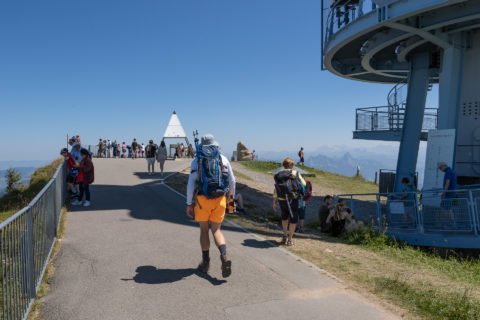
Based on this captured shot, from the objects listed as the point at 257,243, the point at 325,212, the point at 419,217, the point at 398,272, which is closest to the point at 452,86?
the point at 419,217

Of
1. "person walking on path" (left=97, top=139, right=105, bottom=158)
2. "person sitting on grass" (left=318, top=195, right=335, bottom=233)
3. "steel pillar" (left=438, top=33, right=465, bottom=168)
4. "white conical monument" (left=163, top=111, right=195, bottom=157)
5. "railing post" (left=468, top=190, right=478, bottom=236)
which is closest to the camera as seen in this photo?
"railing post" (left=468, top=190, right=478, bottom=236)

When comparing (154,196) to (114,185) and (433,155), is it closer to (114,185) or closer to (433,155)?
(114,185)

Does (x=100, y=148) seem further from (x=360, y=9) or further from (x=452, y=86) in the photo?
(x=452, y=86)

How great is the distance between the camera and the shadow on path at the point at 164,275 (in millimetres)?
4805

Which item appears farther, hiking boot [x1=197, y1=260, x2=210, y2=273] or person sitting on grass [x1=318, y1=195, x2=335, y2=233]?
person sitting on grass [x1=318, y1=195, x2=335, y2=233]

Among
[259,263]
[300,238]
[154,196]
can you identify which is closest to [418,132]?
[300,238]

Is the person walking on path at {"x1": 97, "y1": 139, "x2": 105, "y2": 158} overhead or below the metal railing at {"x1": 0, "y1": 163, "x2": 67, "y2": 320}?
overhead

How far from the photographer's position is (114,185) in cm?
1482

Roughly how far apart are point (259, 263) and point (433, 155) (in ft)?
33.4

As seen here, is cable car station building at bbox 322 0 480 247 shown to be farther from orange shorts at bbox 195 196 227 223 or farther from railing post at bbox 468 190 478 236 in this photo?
orange shorts at bbox 195 196 227 223

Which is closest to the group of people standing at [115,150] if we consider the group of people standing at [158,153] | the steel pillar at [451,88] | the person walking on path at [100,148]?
the person walking on path at [100,148]

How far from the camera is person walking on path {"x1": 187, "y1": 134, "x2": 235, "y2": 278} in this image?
184 inches

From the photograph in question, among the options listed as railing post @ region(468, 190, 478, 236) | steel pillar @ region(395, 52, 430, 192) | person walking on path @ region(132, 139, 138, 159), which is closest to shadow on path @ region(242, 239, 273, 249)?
railing post @ region(468, 190, 478, 236)

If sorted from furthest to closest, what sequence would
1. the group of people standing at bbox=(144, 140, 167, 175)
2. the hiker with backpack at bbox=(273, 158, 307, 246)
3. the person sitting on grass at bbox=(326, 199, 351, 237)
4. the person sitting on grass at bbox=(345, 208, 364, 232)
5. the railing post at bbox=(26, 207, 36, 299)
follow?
the group of people standing at bbox=(144, 140, 167, 175) < the person sitting on grass at bbox=(326, 199, 351, 237) < the person sitting on grass at bbox=(345, 208, 364, 232) < the hiker with backpack at bbox=(273, 158, 307, 246) < the railing post at bbox=(26, 207, 36, 299)
